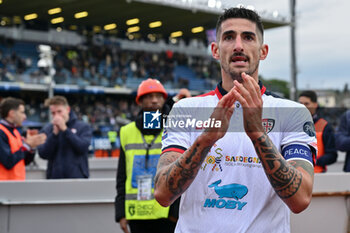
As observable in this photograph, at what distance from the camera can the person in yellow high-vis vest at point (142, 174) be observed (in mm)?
3924

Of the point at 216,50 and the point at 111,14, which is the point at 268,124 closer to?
the point at 216,50

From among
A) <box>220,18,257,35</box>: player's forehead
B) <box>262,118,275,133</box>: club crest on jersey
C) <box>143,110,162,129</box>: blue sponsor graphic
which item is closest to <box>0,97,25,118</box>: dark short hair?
<box>143,110,162,129</box>: blue sponsor graphic

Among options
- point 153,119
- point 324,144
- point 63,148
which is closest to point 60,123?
point 63,148

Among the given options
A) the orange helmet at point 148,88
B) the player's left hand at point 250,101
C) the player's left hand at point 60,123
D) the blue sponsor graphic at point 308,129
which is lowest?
the player's left hand at point 60,123

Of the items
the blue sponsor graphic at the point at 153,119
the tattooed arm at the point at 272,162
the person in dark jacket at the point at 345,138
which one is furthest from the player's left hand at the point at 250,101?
the person in dark jacket at the point at 345,138

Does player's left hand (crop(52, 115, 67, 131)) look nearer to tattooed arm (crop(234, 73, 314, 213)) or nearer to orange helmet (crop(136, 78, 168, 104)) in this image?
orange helmet (crop(136, 78, 168, 104))

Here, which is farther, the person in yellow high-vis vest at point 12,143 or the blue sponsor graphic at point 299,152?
the person in yellow high-vis vest at point 12,143

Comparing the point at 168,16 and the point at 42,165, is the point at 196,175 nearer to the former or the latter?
the point at 42,165

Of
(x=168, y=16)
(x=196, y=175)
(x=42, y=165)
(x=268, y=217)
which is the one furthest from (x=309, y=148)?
(x=168, y=16)

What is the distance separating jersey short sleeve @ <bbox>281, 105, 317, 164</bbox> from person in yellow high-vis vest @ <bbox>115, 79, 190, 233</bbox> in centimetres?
201

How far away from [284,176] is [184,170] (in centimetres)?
38

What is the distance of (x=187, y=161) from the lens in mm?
1780

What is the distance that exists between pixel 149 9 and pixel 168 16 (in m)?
2.52

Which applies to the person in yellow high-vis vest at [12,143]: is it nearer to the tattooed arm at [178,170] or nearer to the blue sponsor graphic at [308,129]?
the tattooed arm at [178,170]
